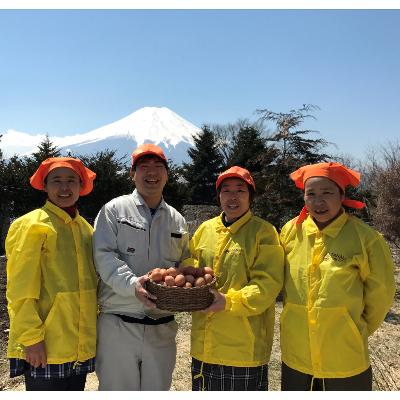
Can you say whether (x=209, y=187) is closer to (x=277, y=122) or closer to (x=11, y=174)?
(x=11, y=174)

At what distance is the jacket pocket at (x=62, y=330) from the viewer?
9.36ft

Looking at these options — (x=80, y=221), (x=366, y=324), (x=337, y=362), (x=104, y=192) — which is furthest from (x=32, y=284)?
(x=104, y=192)

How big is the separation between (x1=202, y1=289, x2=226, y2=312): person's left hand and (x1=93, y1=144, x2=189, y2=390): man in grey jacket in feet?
1.60

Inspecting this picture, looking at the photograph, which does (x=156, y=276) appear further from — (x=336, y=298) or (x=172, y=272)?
(x=336, y=298)

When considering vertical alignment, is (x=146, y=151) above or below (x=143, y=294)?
above

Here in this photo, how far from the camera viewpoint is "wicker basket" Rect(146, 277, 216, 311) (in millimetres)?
2650

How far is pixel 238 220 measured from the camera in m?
3.15

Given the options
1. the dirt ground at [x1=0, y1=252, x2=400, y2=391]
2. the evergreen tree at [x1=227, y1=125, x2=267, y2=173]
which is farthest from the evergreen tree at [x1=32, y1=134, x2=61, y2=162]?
the evergreen tree at [x1=227, y1=125, x2=267, y2=173]

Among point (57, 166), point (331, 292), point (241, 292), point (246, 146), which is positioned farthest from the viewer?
point (246, 146)

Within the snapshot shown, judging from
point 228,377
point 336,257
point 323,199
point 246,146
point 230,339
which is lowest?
point 228,377

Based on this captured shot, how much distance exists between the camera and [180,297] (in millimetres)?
2670

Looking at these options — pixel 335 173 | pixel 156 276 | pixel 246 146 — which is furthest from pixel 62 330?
pixel 246 146

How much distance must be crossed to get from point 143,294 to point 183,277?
0.29 m

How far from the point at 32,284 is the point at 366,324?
7.39ft
